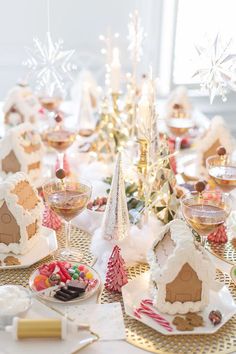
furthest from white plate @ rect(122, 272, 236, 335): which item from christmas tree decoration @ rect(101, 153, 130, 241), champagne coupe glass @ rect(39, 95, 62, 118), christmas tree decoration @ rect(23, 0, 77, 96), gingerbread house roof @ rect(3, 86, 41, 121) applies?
Answer: champagne coupe glass @ rect(39, 95, 62, 118)

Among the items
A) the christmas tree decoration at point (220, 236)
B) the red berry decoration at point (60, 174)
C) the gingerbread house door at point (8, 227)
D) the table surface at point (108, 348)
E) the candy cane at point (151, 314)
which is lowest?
the table surface at point (108, 348)

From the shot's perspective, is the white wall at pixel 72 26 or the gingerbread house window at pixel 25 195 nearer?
the gingerbread house window at pixel 25 195

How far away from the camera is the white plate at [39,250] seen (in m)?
1.79

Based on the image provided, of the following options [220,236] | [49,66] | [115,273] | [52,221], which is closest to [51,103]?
[49,66]

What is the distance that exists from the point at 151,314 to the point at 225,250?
46 cm

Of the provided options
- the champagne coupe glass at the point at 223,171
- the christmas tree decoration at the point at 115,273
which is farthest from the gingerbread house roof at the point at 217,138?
the christmas tree decoration at the point at 115,273

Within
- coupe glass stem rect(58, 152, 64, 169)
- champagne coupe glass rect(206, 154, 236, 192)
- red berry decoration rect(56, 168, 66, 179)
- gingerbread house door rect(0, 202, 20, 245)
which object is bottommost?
gingerbread house door rect(0, 202, 20, 245)

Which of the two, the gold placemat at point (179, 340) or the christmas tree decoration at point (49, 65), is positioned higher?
the christmas tree decoration at point (49, 65)

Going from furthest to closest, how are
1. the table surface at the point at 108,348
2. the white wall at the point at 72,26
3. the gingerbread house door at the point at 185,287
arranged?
the white wall at the point at 72,26, the gingerbread house door at the point at 185,287, the table surface at the point at 108,348

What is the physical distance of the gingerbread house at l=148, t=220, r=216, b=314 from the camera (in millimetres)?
1540

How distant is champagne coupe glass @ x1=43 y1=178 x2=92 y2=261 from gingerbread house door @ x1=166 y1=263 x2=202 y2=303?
38cm

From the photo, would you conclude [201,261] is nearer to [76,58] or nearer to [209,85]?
[209,85]

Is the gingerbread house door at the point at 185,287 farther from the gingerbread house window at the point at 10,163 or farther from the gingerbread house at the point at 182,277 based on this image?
the gingerbread house window at the point at 10,163

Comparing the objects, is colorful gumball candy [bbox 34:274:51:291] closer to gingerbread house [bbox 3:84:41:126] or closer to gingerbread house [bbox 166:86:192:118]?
gingerbread house [bbox 3:84:41:126]
